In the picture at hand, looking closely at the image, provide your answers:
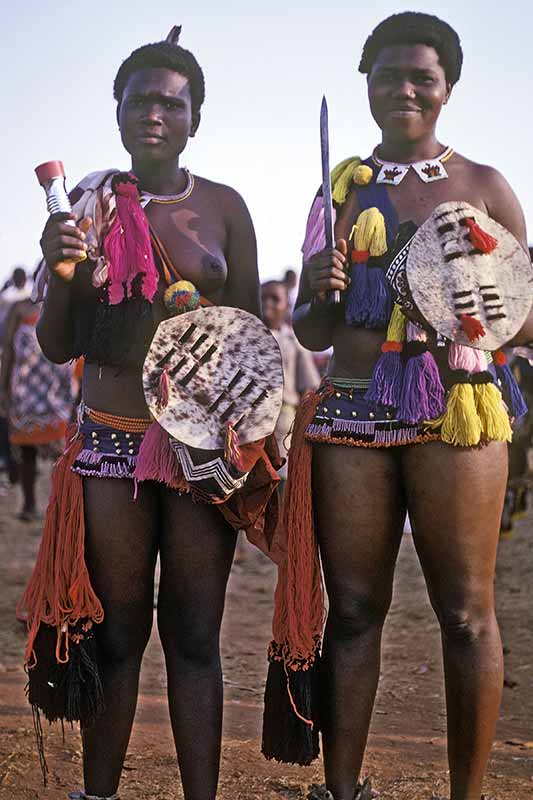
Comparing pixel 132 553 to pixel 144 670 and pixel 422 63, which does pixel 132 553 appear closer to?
pixel 422 63

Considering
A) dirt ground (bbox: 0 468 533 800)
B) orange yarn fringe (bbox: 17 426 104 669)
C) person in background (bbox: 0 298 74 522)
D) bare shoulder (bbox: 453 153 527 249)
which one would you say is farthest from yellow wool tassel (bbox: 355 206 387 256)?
person in background (bbox: 0 298 74 522)

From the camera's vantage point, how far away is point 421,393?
2.67m

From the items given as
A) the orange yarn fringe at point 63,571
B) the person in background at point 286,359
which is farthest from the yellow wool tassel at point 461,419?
the person in background at point 286,359

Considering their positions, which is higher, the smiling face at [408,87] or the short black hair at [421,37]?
the short black hair at [421,37]

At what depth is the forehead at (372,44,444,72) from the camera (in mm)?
2725

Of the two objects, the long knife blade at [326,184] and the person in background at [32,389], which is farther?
the person in background at [32,389]

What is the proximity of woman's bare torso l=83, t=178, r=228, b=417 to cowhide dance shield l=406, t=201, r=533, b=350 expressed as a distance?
551mm

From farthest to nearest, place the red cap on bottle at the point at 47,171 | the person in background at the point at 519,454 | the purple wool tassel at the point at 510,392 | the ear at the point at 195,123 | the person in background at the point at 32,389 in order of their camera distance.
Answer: the person in background at the point at 32,389 → the person in background at the point at 519,454 → the ear at the point at 195,123 → the purple wool tassel at the point at 510,392 → the red cap on bottle at the point at 47,171

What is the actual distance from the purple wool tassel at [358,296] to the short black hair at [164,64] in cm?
68

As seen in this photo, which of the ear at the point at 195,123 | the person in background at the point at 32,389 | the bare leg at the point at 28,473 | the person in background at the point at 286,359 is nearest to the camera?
the ear at the point at 195,123

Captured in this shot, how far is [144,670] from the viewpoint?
15.8 feet

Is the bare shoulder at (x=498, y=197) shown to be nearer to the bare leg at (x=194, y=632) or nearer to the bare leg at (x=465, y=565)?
the bare leg at (x=465, y=565)

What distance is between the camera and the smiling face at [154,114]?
2.76m

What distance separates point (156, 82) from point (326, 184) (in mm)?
558
